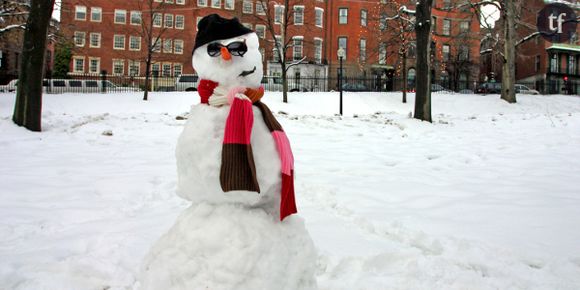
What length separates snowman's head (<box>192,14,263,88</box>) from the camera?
2.22 metres

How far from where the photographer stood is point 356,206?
471cm

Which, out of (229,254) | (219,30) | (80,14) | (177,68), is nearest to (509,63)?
(219,30)

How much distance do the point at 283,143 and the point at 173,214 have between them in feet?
8.91

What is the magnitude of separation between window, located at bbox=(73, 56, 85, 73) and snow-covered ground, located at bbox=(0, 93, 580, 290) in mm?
36195

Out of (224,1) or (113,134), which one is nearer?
(113,134)

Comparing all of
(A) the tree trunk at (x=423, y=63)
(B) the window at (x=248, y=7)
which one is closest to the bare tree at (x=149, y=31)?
(B) the window at (x=248, y=7)

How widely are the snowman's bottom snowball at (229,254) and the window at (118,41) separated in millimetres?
45161

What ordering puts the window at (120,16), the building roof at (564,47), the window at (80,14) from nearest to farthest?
the window at (80,14), the window at (120,16), the building roof at (564,47)

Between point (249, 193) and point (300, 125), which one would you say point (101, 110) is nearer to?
point (300, 125)

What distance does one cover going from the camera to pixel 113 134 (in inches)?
379

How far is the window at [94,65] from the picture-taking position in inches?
1631

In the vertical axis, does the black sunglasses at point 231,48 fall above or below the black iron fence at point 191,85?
below

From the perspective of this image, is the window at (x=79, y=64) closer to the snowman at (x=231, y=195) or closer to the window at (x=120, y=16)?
the window at (x=120, y=16)

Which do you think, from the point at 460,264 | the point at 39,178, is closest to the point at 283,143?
the point at 460,264
